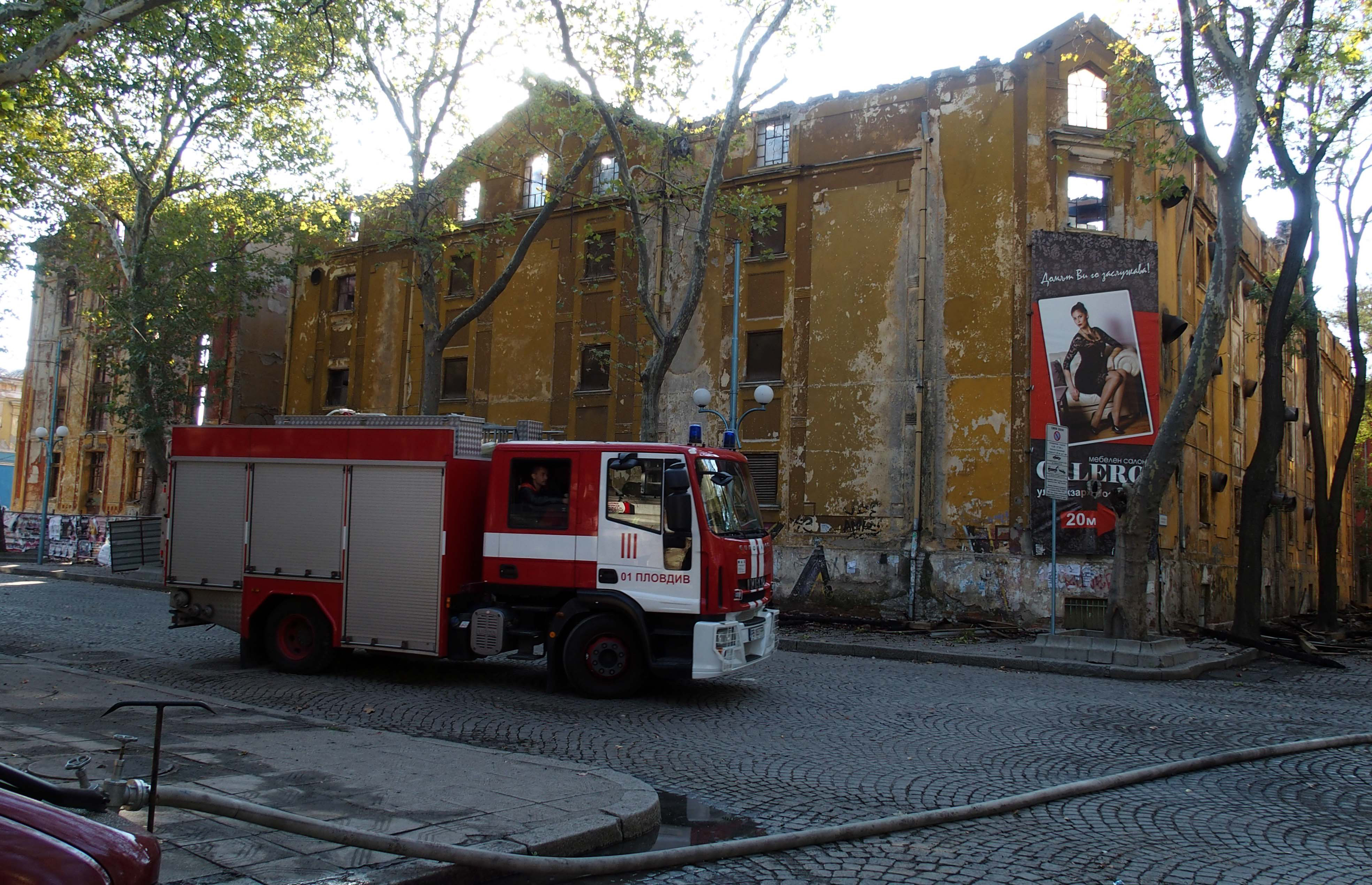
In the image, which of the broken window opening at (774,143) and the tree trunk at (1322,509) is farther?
the broken window opening at (774,143)

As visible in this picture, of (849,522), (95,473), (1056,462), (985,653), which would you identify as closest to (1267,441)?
(1056,462)

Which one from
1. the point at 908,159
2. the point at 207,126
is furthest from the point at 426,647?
the point at 207,126

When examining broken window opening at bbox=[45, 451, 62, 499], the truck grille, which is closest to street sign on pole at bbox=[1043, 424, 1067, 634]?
the truck grille

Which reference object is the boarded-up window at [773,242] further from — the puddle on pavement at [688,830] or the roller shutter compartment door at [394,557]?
the puddle on pavement at [688,830]

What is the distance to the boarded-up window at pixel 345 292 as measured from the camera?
3241cm

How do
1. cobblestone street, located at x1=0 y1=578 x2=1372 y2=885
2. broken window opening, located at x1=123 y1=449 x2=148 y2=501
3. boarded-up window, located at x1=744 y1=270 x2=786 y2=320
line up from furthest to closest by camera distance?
broken window opening, located at x1=123 y1=449 x2=148 y2=501
boarded-up window, located at x1=744 y1=270 x2=786 y2=320
cobblestone street, located at x1=0 y1=578 x2=1372 y2=885

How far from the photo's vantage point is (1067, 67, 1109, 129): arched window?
2139 cm

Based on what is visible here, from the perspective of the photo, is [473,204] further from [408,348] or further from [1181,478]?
[1181,478]

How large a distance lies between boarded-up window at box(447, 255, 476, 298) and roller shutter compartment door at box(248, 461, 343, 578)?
18156 mm

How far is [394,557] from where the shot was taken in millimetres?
10766

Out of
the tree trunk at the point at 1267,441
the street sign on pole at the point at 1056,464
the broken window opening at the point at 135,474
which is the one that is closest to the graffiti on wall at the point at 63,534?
the broken window opening at the point at 135,474

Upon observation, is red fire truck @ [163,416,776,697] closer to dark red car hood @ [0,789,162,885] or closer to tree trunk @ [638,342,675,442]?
tree trunk @ [638,342,675,442]

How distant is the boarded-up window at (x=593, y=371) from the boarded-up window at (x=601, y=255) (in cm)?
192

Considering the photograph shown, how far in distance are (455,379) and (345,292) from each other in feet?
20.8
